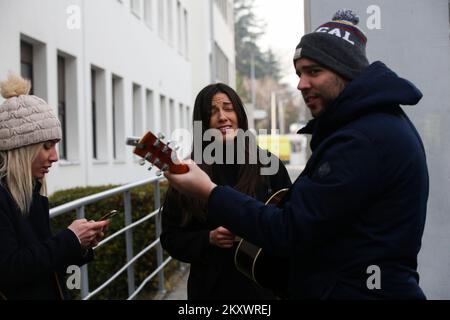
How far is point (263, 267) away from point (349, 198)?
2.52ft

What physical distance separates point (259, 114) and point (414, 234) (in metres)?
46.4

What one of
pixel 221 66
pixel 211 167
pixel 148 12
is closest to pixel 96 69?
pixel 148 12

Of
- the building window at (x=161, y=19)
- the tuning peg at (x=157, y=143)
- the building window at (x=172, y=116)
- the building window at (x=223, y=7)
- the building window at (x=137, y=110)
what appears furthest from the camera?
the building window at (x=223, y=7)

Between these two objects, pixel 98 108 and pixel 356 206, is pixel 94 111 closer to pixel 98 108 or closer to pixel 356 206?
pixel 98 108

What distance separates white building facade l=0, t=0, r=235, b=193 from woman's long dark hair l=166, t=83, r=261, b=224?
6.83m

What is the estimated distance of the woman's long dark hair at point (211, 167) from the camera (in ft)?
12.7

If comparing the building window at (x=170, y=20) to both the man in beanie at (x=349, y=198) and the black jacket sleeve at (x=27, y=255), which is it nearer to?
the black jacket sleeve at (x=27, y=255)

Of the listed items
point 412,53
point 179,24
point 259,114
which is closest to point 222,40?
point 259,114

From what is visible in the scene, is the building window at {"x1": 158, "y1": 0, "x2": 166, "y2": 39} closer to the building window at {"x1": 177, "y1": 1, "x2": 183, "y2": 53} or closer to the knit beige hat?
the building window at {"x1": 177, "y1": 1, "x2": 183, "y2": 53}

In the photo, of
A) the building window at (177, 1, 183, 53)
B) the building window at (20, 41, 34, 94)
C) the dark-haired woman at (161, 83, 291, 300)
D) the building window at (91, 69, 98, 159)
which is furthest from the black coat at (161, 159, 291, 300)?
the building window at (177, 1, 183, 53)

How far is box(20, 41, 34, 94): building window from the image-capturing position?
11961 mm

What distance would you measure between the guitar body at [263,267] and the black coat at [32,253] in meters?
0.64

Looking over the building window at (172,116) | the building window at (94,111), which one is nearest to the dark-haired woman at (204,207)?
the building window at (94,111)
